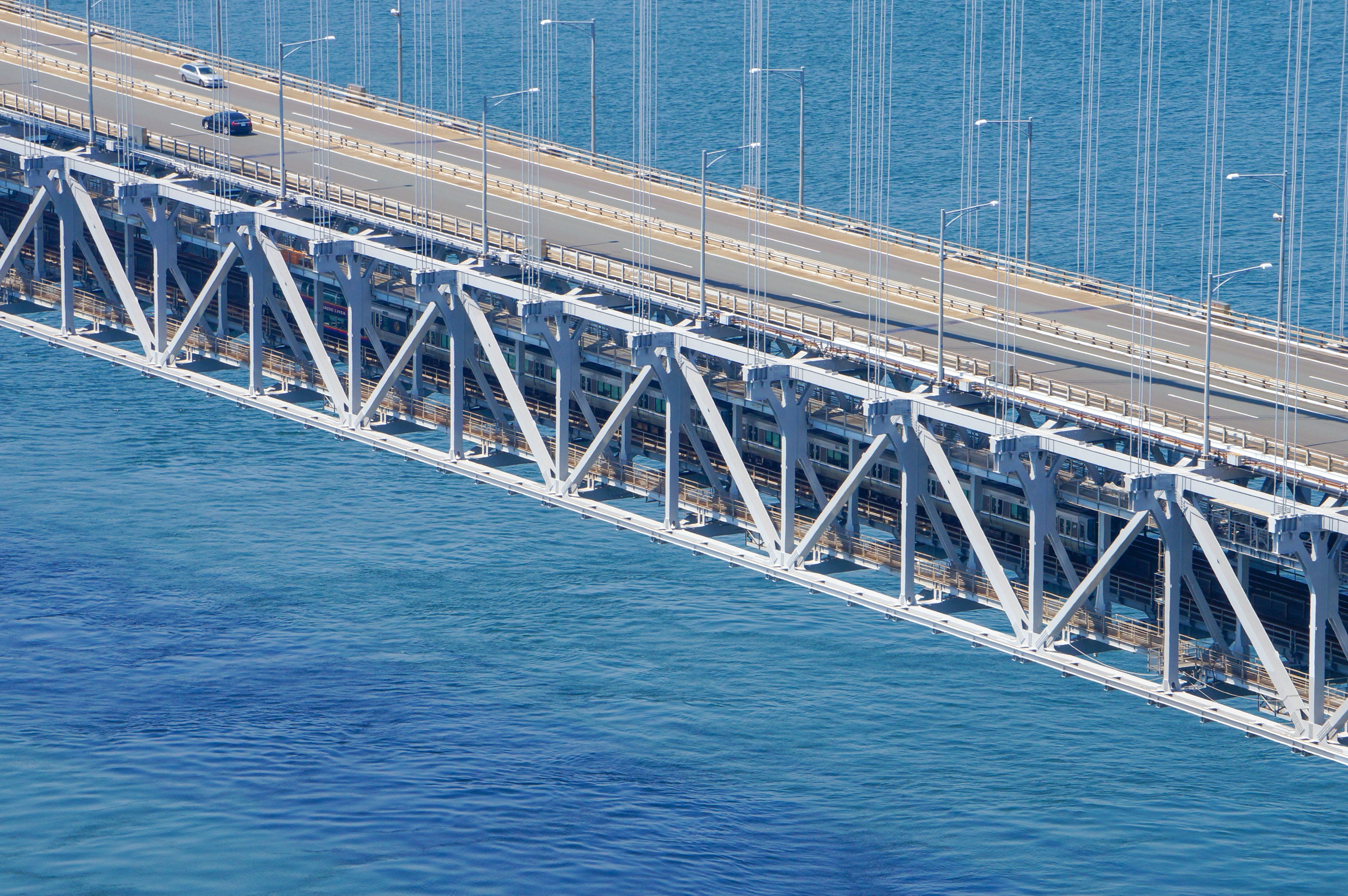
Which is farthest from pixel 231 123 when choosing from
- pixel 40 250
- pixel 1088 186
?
pixel 1088 186

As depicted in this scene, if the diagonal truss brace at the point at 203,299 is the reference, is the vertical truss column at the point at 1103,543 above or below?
below

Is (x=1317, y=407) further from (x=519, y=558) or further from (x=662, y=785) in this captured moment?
(x=519, y=558)

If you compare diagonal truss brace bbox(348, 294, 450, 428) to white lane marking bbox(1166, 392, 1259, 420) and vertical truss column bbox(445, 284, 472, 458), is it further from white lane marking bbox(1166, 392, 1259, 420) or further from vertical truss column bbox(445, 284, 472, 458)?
white lane marking bbox(1166, 392, 1259, 420)

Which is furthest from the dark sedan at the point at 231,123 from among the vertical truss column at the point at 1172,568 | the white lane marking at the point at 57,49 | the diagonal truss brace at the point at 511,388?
the vertical truss column at the point at 1172,568

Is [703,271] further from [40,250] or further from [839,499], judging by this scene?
[40,250]

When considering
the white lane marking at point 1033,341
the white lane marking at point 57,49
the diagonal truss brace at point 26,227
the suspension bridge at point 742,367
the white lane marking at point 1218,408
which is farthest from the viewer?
Result: the white lane marking at point 57,49

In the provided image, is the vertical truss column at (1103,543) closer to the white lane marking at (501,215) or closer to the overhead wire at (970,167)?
the white lane marking at (501,215)

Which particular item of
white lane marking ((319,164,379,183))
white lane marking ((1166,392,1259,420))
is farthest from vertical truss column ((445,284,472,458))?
white lane marking ((1166,392,1259,420))
